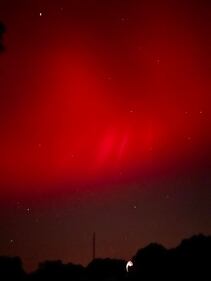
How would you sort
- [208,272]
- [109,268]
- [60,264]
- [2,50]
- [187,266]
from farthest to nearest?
[60,264]
[109,268]
[187,266]
[208,272]
[2,50]

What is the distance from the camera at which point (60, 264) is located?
36844 millimetres

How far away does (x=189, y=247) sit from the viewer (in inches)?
1028

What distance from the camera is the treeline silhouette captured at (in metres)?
22.5

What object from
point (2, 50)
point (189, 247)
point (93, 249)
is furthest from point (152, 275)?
point (93, 249)

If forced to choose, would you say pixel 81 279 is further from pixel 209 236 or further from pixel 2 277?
pixel 209 236

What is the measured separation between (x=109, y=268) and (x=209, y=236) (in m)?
11.0

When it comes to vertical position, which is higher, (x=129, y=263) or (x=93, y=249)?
(x=93, y=249)

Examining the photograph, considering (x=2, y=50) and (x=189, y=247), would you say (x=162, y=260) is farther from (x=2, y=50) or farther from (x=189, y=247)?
(x=2, y=50)

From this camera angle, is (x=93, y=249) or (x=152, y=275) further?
(x=93, y=249)

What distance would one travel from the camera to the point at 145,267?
1064 inches

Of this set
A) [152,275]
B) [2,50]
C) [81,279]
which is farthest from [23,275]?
[2,50]

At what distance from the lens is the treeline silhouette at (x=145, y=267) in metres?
22.5

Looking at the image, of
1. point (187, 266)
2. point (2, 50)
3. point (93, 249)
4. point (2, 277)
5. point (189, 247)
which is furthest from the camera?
point (93, 249)

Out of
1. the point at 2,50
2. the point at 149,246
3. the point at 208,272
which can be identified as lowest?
the point at 208,272
